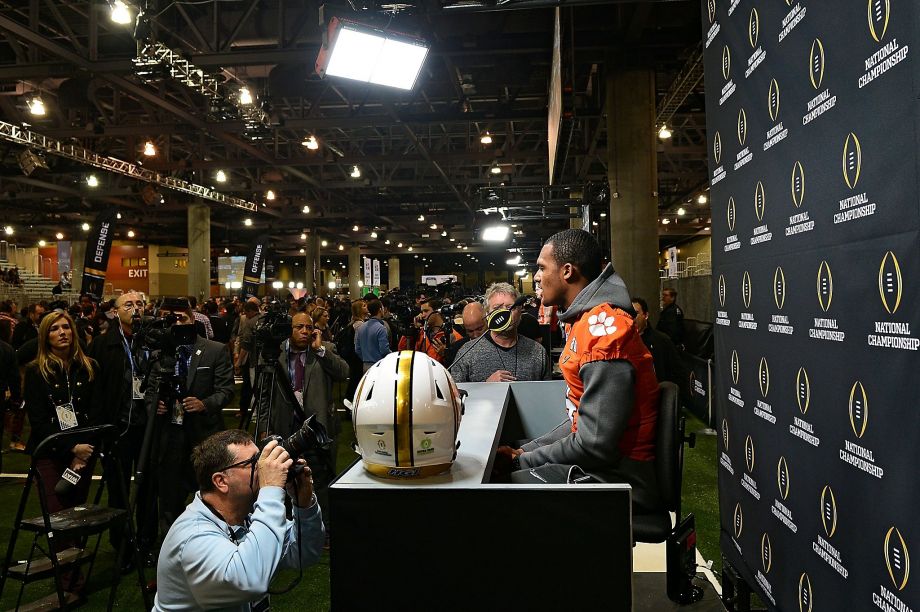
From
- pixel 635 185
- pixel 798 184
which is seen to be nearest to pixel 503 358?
pixel 798 184

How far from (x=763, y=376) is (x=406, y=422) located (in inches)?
62.2

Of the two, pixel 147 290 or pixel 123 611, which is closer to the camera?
pixel 123 611

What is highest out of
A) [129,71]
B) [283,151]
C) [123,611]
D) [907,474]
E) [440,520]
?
→ [283,151]

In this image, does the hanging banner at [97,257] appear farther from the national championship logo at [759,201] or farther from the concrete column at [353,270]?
the concrete column at [353,270]

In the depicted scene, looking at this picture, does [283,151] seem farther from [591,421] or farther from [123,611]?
[591,421]

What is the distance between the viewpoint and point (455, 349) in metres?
6.86

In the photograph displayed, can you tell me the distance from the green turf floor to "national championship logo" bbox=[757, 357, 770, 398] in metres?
2.54

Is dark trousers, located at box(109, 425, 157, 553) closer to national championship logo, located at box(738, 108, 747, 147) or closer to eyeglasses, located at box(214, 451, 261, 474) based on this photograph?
eyeglasses, located at box(214, 451, 261, 474)

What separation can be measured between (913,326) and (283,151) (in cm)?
2286

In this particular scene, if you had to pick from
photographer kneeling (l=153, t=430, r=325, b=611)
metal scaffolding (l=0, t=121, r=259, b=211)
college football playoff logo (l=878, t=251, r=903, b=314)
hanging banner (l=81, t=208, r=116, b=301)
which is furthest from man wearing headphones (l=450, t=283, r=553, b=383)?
hanging banner (l=81, t=208, r=116, b=301)

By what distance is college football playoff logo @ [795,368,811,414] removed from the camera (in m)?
2.18

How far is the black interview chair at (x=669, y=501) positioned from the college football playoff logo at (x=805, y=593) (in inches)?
18.6

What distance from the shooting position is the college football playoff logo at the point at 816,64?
6.51 feet

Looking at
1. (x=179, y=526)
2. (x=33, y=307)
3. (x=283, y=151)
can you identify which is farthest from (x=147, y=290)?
(x=179, y=526)
